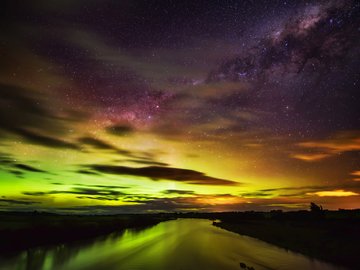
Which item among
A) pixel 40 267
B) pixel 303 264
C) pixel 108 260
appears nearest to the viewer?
pixel 40 267

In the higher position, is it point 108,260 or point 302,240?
point 302,240

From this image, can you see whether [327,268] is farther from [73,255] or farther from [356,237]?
[73,255]

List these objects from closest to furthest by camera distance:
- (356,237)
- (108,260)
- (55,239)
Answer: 1. (108,260)
2. (356,237)
3. (55,239)

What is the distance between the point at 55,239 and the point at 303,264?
33.7 m

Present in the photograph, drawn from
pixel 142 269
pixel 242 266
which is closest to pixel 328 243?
pixel 242 266

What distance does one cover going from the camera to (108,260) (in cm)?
3331

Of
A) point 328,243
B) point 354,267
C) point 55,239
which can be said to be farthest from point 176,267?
point 55,239

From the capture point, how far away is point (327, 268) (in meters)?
27.4

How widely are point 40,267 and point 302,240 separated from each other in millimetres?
36064

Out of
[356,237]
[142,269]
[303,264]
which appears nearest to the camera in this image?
[142,269]

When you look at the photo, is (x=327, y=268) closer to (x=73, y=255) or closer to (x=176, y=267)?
(x=176, y=267)

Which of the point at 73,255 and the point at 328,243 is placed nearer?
the point at 73,255

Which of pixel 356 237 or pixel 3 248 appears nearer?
pixel 3 248

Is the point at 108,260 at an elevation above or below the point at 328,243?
below
